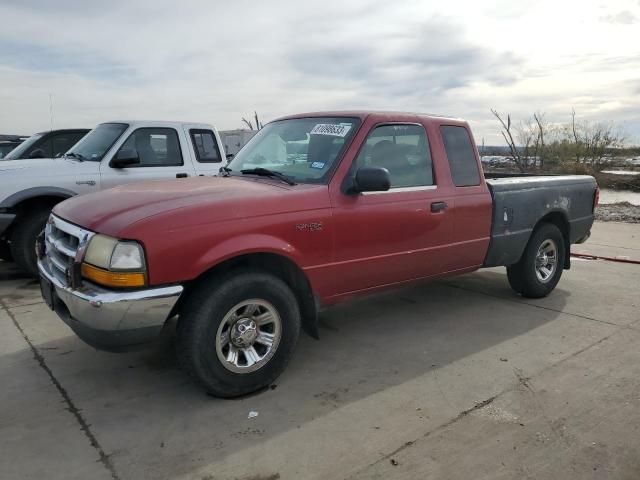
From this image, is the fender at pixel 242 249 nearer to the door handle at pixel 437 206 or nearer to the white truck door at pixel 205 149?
the door handle at pixel 437 206

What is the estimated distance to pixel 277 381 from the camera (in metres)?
3.71

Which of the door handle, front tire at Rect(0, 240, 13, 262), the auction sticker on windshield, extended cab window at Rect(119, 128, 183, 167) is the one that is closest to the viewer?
the auction sticker on windshield

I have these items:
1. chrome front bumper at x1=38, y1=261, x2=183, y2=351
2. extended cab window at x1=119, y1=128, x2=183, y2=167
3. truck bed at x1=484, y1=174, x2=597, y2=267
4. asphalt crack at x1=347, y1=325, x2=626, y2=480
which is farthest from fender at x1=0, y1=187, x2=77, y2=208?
asphalt crack at x1=347, y1=325, x2=626, y2=480

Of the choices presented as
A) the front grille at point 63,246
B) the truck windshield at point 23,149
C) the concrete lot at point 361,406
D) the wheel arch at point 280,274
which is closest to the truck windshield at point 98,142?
the truck windshield at point 23,149

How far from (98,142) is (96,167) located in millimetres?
582

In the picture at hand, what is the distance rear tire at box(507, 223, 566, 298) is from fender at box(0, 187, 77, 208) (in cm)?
524

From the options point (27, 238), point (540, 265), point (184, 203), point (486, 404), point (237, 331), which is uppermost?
point (184, 203)

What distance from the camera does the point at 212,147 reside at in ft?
25.6

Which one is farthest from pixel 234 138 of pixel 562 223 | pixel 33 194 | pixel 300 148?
pixel 300 148

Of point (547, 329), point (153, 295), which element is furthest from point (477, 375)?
point (153, 295)

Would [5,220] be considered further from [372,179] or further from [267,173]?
[372,179]

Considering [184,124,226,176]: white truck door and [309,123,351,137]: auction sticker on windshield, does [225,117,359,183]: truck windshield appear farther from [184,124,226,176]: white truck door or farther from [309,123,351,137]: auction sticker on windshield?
[184,124,226,176]: white truck door

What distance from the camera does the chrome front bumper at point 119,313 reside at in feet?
9.73

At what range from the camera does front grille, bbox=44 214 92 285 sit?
3.19 m
